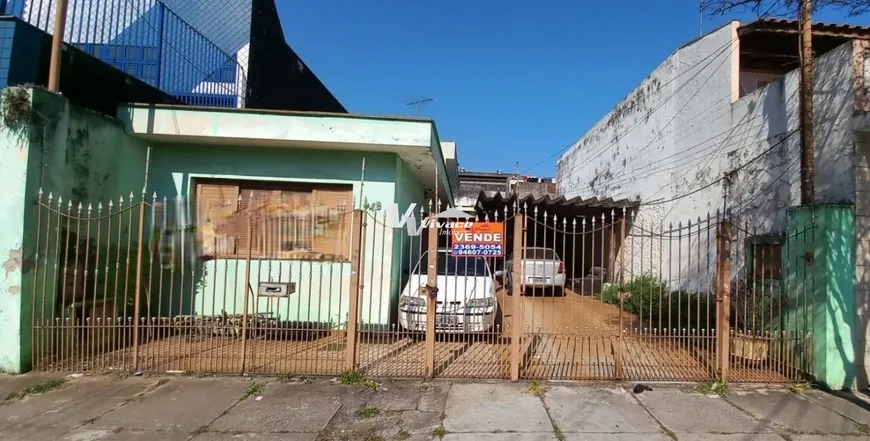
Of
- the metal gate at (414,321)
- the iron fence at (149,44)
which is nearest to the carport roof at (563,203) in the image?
the metal gate at (414,321)

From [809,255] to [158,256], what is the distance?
847 cm

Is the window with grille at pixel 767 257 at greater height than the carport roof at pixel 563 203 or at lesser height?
lesser

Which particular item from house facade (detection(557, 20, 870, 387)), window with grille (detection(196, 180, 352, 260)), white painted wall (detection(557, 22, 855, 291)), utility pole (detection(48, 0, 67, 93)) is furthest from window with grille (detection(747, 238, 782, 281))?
utility pole (detection(48, 0, 67, 93))

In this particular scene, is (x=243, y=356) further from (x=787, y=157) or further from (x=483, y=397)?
(x=787, y=157)

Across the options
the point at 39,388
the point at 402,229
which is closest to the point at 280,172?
the point at 402,229

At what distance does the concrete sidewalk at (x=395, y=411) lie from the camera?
13.7 ft

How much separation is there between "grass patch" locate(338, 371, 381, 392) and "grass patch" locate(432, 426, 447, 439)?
121cm

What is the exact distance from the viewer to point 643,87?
1230 centimetres

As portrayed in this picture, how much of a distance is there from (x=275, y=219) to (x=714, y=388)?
6368mm

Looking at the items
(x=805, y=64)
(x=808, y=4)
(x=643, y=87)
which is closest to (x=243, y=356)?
(x=805, y=64)

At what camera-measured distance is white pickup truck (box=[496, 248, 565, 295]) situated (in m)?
5.38

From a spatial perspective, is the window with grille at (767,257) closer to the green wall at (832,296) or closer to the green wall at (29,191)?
the green wall at (832,296)

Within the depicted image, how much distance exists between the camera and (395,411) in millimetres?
4648

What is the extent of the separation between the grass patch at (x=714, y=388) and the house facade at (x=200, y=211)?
3655mm
